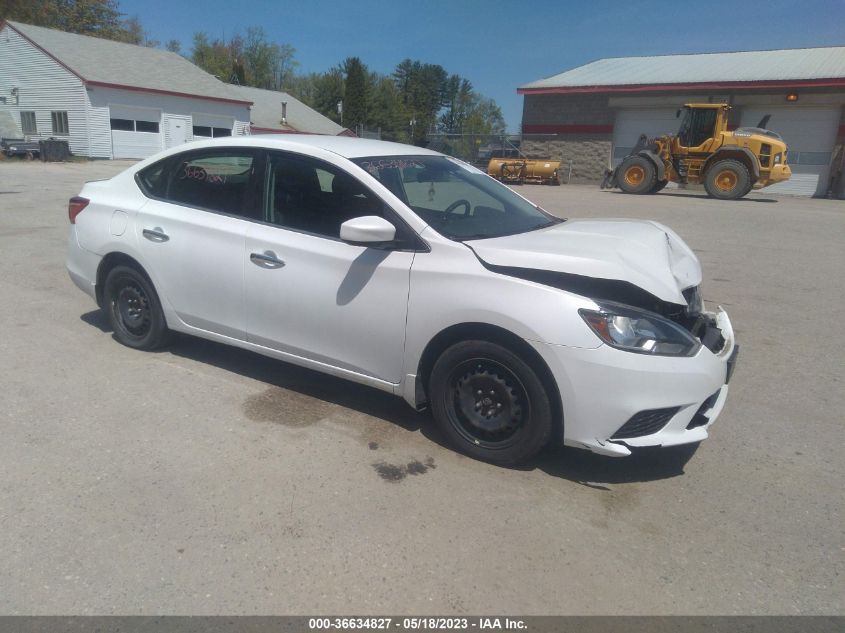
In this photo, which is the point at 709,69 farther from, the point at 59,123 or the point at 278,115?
the point at 59,123

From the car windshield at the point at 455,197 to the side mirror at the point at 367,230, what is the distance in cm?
30

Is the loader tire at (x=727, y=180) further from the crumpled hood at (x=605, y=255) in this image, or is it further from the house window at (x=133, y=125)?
the house window at (x=133, y=125)

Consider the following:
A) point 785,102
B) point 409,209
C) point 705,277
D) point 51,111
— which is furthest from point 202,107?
point 409,209

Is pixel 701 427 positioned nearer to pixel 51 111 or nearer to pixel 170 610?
pixel 170 610

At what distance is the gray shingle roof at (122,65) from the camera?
1379 inches

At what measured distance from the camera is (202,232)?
4410mm

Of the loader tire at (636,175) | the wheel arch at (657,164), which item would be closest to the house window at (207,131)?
the loader tire at (636,175)

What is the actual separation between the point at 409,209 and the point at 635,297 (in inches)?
53.1

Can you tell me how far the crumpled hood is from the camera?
3.30 m

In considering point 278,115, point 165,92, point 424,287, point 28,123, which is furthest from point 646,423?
point 278,115

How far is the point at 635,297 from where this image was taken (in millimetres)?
3332

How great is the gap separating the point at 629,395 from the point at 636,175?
21.7 meters

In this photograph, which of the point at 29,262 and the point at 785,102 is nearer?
the point at 29,262

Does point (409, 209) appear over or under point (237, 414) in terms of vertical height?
over
